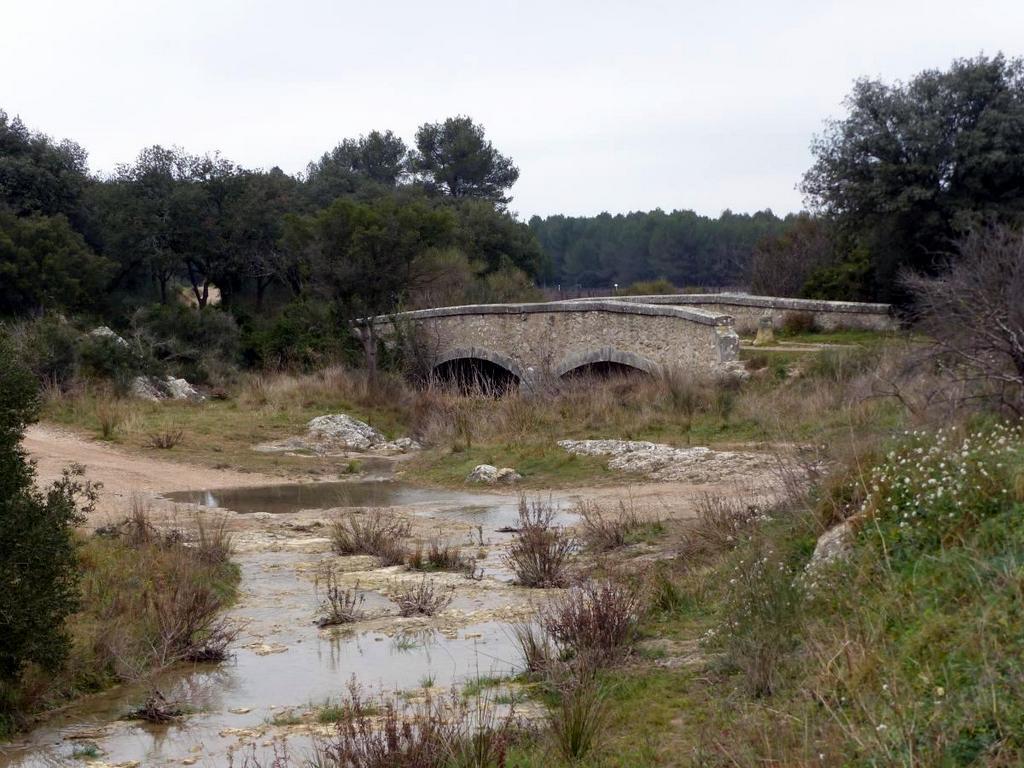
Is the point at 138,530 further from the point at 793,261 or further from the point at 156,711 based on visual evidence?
the point at 793,261

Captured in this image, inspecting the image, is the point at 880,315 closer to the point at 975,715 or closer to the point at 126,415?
the point at 126,415

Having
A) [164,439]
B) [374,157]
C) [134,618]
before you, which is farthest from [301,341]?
[374,157]

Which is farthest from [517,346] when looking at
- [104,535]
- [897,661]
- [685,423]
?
[897,661]

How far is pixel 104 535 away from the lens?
38.5ft

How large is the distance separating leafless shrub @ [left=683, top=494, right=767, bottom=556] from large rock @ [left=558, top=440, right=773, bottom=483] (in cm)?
510

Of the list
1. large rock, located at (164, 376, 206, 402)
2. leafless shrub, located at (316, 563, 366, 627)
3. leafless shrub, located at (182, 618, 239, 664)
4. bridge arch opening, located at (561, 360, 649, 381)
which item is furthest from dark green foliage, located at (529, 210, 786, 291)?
leafless shrub, located at (182, 618, 239, 664)

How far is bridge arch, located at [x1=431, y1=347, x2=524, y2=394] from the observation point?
31734mm

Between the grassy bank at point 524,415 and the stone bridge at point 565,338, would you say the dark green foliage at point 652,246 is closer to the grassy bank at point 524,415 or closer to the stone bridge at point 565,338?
the stone bridge at point 565,338

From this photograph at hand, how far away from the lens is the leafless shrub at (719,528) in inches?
381

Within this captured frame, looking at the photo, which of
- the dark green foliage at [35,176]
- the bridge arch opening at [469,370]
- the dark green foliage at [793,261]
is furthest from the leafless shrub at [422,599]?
the dark green foliage at [35,176]

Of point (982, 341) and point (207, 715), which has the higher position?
point (982, 341)

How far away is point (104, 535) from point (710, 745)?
8362 mm

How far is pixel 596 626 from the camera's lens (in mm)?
7258

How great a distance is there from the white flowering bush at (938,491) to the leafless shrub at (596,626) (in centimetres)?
161
